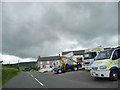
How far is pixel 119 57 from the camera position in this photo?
10141 millimetres

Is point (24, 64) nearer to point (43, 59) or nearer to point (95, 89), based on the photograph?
point (43, 59)

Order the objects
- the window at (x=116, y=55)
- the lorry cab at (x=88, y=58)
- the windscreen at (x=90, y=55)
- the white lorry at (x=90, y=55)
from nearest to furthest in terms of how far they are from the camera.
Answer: the window at (x=116, y=55), the lorry cab at (x=88, y=58), the white lorry at (x=90, y=55), the windscreen at (x=90, y=55)

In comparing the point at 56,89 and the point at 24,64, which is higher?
the point at 56,89

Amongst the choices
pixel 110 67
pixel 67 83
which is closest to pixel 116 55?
pixel 110 67

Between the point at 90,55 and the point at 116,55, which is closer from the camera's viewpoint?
the point at 116,55

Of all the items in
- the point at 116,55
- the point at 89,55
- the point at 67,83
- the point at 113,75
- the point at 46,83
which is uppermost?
the point at 116,55

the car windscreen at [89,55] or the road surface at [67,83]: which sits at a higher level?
the car windscreen at [89,55]

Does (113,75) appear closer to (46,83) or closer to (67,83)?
(67,83)

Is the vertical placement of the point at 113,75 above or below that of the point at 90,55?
below

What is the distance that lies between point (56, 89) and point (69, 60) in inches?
697

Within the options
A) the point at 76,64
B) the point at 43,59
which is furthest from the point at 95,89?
the point at 43,59

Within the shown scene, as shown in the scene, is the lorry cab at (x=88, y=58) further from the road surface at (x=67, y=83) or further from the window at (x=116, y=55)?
the window at (x=116, y=55)

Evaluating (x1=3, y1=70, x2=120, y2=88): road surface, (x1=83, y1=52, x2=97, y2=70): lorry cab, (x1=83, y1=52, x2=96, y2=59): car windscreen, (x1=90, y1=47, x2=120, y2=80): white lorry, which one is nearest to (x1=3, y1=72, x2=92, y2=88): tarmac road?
(x1=3, y1=70, x2=120, y2=88): road surface

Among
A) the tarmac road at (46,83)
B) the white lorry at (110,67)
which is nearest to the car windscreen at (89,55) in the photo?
the tarmac road at (46,83)
